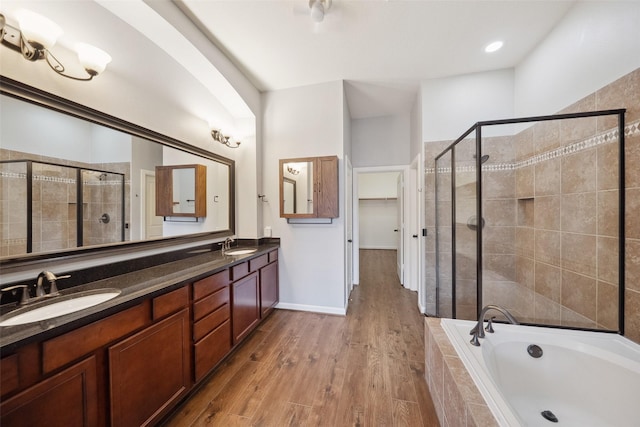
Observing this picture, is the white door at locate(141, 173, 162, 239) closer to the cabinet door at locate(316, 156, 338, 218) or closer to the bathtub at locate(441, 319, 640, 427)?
the cabinet door at locate(316, 156, 338, 218)

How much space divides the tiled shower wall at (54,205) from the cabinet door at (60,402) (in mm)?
735

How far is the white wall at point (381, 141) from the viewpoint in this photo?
12.2 feet

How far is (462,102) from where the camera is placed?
262 centimetres

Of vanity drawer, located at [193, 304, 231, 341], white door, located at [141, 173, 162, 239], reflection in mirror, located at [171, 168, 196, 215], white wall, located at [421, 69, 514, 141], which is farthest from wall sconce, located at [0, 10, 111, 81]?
white wall, located at [421, 69, 514, 141]

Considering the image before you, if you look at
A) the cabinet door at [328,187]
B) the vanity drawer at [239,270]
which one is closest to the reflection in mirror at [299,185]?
the cabinet door at [328,187]

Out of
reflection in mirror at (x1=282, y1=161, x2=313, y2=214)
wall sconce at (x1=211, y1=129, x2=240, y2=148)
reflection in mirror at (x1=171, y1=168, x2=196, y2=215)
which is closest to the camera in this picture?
reflection in mirror at (x1=171, y1=168, x2=196, y2=215)

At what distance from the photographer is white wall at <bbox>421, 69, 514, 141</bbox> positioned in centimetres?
254

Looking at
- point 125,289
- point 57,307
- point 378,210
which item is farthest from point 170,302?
point 378,210

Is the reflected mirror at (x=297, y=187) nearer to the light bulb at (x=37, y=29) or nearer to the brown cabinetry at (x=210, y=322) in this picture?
the brown cabinetry at (x=210, y=322)

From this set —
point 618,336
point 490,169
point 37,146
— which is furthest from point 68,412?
point 490,169

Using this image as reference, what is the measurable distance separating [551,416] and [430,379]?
64cm

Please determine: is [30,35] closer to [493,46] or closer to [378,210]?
[493,46]

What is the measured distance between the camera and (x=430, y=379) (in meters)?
1.59

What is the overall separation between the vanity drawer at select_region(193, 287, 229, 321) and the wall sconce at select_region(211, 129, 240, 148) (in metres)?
1.65
